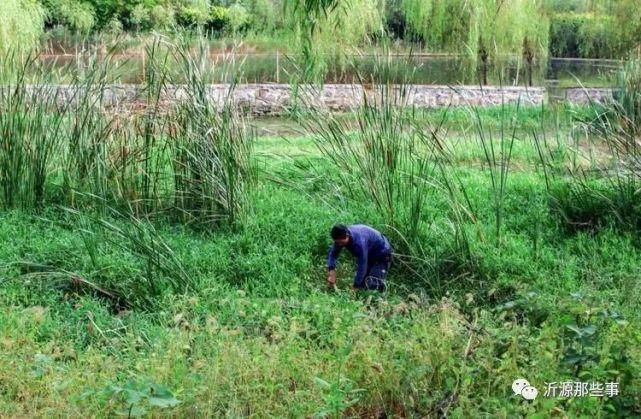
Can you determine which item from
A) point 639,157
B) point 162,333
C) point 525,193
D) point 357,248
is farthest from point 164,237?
point 639,157

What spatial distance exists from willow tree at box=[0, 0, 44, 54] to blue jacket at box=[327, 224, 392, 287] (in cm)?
668

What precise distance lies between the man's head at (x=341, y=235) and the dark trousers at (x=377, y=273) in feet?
0.90

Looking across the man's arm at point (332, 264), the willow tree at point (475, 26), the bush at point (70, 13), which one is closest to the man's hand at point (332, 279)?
the man's arm at point (332, 264)

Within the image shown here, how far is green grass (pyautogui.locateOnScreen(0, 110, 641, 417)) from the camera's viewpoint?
2.65m

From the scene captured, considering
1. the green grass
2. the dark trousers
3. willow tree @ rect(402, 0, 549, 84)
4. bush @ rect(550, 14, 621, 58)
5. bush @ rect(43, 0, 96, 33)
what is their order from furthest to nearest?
bush @ rect(43, 0, 96, 33)
bush @ rect(550, 14, 621, 58)
willow tree @ rect(402, 0, 549, 84)
the dark trousers
the green grass

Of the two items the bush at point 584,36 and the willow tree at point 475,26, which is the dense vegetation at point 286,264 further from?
the bush at point 584,36

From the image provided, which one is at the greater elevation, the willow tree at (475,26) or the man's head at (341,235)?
the willow tree at (475,26)

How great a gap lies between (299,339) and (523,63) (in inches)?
615

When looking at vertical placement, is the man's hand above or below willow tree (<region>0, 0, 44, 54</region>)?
below

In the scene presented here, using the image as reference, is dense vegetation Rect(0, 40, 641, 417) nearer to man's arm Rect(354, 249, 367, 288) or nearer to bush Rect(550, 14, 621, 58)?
man's arm Rect(354, 249, 367, 288)

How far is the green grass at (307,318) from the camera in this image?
2654 mm

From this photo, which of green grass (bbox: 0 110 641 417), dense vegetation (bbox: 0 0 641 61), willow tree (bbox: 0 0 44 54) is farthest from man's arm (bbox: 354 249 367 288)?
willow tree (bbox: 0 0 44 54)

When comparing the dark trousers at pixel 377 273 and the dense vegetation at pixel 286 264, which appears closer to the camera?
the dense vegetation at pixel 286 264

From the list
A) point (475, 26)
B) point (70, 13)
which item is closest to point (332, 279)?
point (475, 26)
